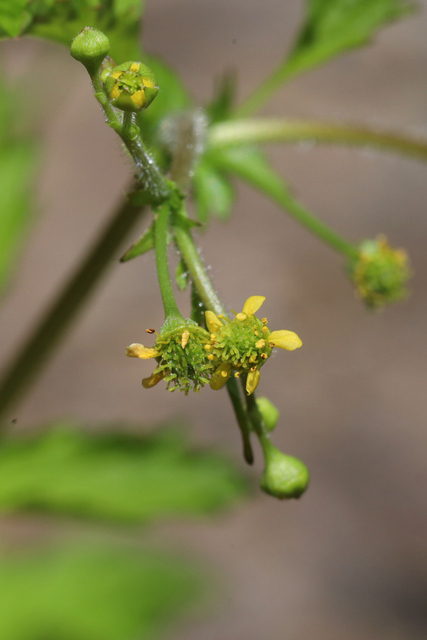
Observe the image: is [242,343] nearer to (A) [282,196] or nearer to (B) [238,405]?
(B) [238,405]

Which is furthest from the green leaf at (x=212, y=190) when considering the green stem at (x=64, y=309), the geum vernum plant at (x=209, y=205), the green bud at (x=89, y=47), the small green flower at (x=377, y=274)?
the green bud at (x=89, y=47)

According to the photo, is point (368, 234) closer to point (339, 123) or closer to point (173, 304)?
point (339, 123)

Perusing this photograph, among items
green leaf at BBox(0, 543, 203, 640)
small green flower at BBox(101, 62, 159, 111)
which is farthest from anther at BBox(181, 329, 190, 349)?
green leaf at BBox(0, 543, 203, 640)

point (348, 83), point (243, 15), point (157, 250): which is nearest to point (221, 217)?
point (157, 250)

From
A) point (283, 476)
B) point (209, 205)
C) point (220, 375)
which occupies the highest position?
point (209, 205)

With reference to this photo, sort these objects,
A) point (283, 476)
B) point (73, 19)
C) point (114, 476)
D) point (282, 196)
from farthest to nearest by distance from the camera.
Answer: point (114, 476), point (282, 196), point (73, 19), point (283, 476)

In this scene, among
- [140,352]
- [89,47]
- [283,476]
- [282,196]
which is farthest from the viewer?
[282,196]

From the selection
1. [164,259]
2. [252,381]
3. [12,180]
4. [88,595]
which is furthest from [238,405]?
[88,595]
